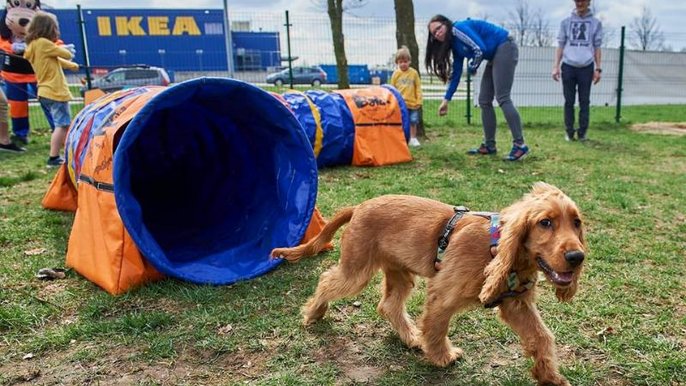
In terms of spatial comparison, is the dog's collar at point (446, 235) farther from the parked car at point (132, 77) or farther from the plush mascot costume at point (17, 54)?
the parked car at point (132, 77)

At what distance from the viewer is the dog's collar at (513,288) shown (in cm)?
257

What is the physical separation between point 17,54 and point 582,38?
1049 centimetres

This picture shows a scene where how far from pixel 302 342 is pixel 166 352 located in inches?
31.7

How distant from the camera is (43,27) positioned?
25.3ft

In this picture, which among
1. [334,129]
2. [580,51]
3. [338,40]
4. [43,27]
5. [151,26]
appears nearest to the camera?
[43,27]

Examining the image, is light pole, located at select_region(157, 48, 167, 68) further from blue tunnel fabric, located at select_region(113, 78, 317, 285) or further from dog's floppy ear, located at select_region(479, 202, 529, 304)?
dog's floppy ear, located at select_region(479, 202, 529, 304)

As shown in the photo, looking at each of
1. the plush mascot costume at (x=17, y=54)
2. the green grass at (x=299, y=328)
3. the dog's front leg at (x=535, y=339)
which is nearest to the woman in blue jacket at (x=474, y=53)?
the green grass at (x=299, y=328)

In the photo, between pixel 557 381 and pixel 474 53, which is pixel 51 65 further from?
pixel 557 381

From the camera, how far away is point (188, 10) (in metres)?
34.4

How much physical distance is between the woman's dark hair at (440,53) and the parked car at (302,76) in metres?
8.00

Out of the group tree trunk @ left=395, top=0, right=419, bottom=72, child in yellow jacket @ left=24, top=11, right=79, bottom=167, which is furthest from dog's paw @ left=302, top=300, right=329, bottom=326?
tree trunk @ left=395, top=0, right=419, bottom=72

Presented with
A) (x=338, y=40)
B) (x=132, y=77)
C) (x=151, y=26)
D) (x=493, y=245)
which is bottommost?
(x=493, y=245)

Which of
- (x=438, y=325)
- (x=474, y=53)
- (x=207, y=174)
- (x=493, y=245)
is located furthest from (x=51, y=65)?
(x=493, y=245)

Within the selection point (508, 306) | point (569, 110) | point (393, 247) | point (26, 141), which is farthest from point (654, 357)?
point (26, 141)
